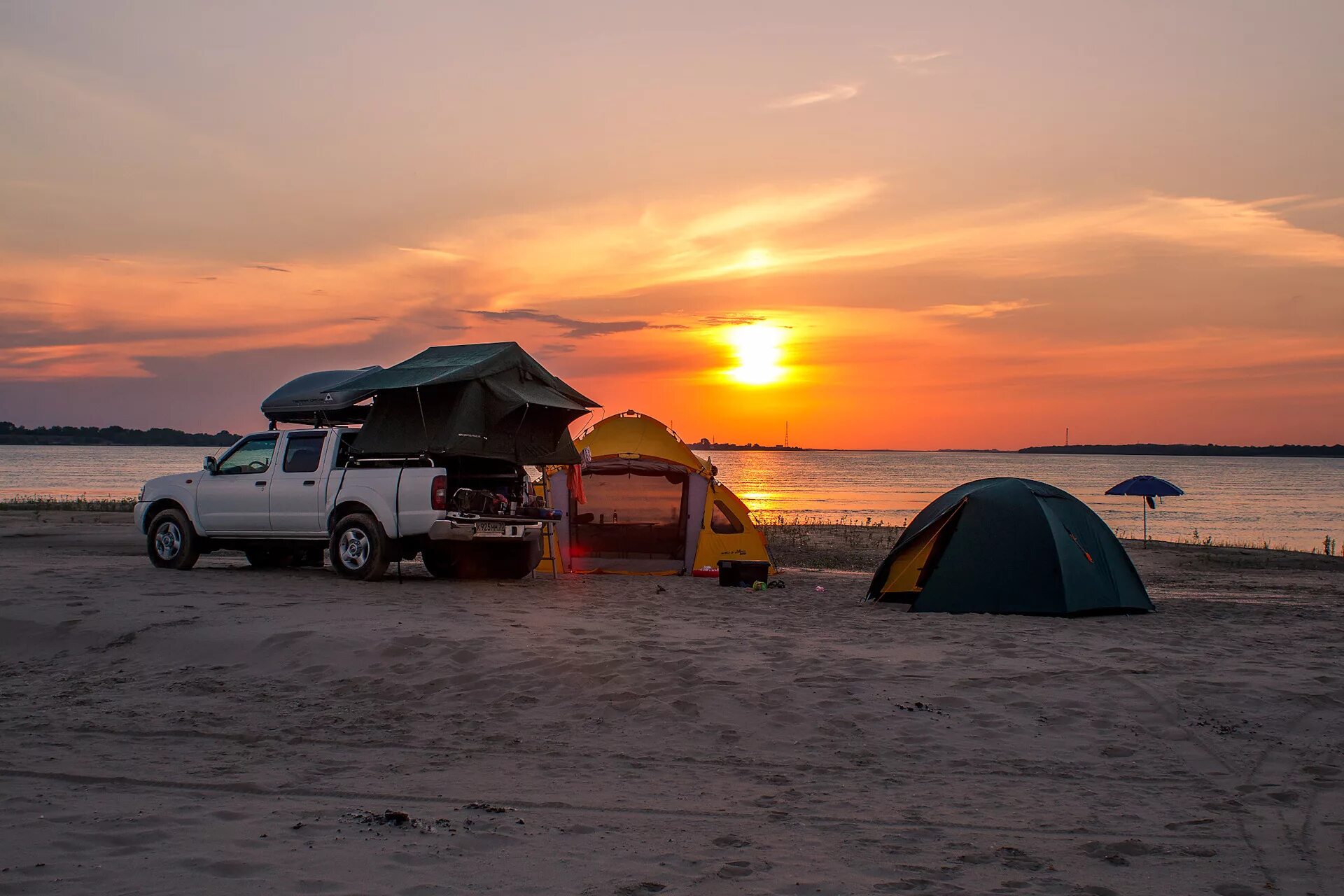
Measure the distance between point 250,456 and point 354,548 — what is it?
243 centimetres

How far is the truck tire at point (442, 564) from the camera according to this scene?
15.6 m

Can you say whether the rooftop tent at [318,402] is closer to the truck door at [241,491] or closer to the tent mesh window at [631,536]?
the truck door at [241,491]

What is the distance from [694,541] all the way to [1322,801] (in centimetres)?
1158

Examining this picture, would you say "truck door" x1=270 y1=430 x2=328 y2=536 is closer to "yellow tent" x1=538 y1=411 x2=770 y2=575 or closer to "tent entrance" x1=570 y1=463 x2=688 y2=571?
"yellow tent" x1=538 y1=411 x2=770 y2=575

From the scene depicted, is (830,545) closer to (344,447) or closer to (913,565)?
(913,565)

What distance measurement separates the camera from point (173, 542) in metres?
15.4

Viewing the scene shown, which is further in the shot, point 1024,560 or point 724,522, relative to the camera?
point 724,522

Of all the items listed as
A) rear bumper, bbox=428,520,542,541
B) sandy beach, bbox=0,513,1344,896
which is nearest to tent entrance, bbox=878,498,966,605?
sandy beach, bbox=0,513,1344,896

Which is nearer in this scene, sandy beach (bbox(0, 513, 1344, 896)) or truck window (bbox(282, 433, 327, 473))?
sandy beach (bbox(0, 513, 1344, 896))

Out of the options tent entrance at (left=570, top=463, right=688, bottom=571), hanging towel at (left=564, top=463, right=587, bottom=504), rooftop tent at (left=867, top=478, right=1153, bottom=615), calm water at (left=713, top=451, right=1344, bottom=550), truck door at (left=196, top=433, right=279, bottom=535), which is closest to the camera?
rooftop tent at (left=867, top=478, right=1153, bottom=615)

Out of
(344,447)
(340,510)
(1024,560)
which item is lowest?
(1024,560)

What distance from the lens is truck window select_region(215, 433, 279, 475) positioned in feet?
50.0

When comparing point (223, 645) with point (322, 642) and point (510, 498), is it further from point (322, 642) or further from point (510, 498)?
point (510, 498)

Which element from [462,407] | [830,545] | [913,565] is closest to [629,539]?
[462,407]
